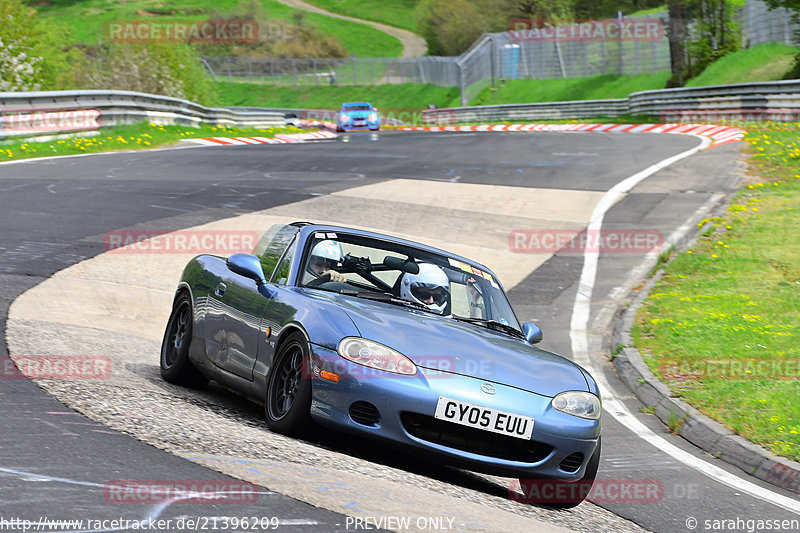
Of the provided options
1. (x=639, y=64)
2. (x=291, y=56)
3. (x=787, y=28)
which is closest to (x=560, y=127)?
(x=787, y=28)

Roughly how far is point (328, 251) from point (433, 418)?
6.11ft

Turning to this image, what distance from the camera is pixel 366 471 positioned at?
5387 millimetres

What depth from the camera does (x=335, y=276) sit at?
6965 mm

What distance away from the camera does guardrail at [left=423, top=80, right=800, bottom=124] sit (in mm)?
30875

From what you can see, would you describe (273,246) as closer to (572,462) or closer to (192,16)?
(572,462)

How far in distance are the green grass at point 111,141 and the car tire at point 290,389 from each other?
1777 centimetres

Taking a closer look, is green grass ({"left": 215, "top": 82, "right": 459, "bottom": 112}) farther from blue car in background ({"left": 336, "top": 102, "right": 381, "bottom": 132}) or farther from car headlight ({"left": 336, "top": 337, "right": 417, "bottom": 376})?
car headlight ({"left": 336, "top": 337, "right": 417, "bottom": 376})

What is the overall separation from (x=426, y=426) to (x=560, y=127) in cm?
3597

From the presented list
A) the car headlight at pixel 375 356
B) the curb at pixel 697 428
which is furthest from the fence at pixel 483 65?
the car headlight at pixel 375 356

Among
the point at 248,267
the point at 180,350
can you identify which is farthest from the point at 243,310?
the point at 180,350

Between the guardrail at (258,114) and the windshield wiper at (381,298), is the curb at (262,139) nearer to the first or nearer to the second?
the guardrail at (258,114)

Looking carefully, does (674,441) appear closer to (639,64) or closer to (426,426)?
(426,426)

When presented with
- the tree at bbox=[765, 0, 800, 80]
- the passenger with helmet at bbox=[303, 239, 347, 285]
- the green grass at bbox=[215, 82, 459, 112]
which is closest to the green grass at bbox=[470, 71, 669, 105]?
the green grass at bbox=[215, 82, 459, 112]

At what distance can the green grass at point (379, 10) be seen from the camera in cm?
13475
